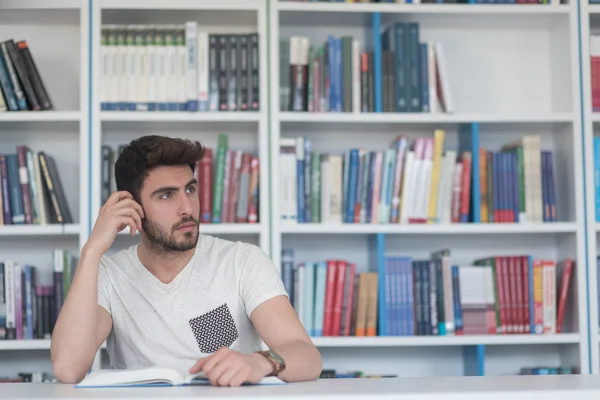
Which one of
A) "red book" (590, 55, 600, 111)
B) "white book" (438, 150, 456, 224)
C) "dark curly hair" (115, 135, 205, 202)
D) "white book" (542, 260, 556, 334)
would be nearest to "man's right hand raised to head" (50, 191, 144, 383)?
"dark curly hair" (115, 135, 205, 202)

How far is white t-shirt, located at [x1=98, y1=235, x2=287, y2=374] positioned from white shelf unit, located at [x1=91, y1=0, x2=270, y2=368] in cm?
102

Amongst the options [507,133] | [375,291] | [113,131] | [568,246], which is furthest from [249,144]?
[568,246]

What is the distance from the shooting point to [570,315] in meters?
3.46

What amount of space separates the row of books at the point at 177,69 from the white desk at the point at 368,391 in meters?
1.91

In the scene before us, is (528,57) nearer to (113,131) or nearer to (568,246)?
(568,246)

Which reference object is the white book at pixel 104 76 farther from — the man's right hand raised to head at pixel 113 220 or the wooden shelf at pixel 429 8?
the man's right hand raised to head at pixel 113 220

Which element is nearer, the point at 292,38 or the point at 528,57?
the point at 292,38

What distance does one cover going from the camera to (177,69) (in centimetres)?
333

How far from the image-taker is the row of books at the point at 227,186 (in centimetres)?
332

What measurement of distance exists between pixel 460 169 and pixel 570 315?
0.73 m

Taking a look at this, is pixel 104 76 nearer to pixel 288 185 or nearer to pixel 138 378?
pixel 288 185

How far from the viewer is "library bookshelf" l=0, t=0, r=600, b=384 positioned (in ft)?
10.8

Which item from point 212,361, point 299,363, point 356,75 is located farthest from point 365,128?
point 212,361

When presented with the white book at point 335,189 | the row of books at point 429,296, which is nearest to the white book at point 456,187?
the row of books at point 429,296
